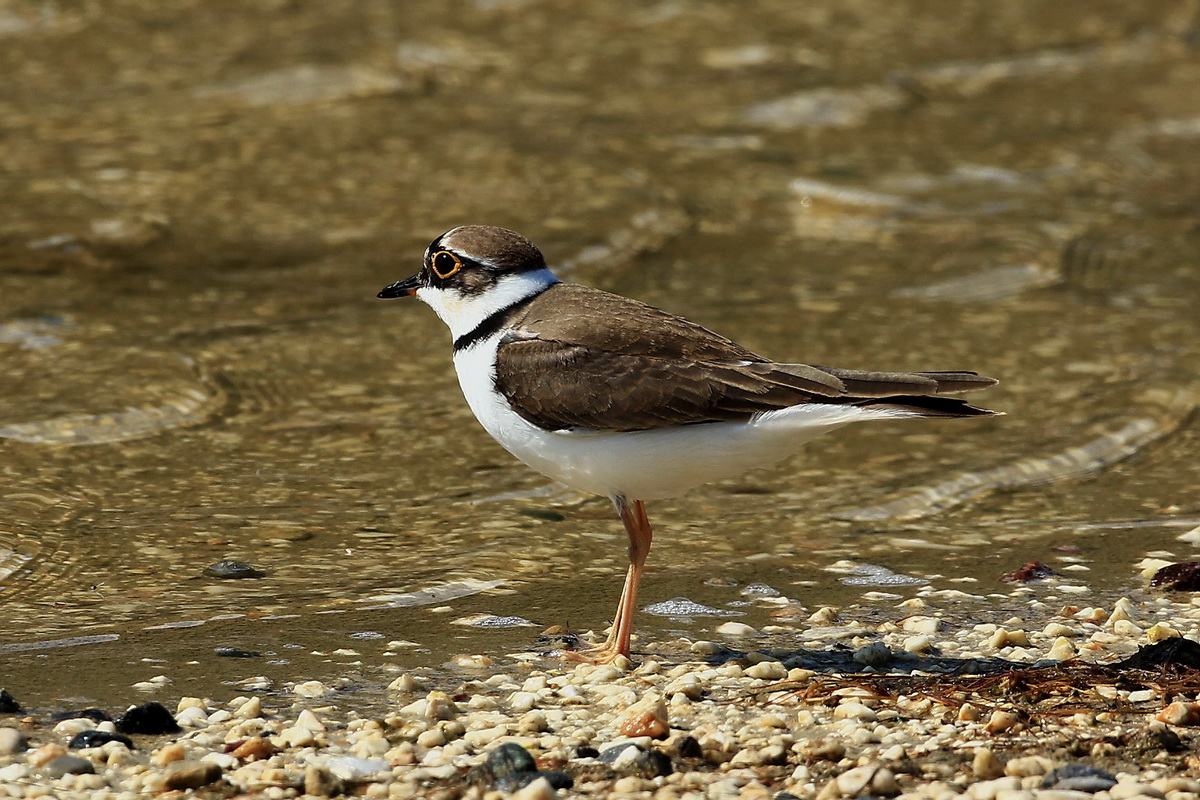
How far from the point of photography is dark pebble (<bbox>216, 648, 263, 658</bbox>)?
→ 5.77 metres

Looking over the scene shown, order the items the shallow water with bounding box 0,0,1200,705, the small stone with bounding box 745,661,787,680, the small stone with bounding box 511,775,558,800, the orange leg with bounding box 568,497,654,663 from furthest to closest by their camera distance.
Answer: the shallow water with bounding box 0,0,1200,705 < the orange leg with bounding box 568,497,654,663 < the small stone with bounding box 745,661,787,680 < the small stone with bounding box 511,775,558,800

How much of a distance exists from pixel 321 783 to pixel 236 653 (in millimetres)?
1250

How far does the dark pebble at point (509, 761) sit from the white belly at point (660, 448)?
4.69ft

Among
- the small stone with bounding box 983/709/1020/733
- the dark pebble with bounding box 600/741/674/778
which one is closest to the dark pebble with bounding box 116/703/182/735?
the dark pebble with bounding box 600/741/674/778

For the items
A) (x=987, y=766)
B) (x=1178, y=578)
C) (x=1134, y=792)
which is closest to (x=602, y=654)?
(x=987, y=766)

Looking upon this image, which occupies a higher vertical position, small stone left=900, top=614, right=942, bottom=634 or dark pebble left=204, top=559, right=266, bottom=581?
dark pebble left=204, top=559, right=266, bottom=581

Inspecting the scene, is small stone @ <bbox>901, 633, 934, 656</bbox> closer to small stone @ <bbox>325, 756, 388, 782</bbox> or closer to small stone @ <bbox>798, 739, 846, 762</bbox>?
small stone @ <bbox>798, 739, 846, 762</bbox>

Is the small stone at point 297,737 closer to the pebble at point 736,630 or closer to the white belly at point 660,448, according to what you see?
the white belly at point 660,448

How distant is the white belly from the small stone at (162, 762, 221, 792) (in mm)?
1885

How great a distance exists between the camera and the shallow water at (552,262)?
6691 millimetres

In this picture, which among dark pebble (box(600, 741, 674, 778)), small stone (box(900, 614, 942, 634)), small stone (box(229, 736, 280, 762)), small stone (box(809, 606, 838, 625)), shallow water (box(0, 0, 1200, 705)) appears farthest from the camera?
shallow water (box(0, 0, 1200, 705))

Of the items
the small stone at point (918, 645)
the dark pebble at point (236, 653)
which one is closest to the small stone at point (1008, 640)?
the small stone at point (918, 645)

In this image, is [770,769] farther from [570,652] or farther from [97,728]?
[97,728]

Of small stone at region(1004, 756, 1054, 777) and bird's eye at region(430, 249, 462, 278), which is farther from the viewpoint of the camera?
bird's eye at region(430, 249, 462, 278)
